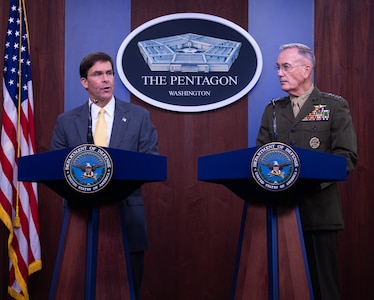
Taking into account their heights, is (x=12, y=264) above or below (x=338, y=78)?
below

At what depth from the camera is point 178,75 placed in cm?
402

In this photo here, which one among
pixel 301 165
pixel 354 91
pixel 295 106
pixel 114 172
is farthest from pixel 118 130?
pixel 354 91

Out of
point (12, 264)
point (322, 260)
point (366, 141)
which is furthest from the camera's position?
point (366, 141)

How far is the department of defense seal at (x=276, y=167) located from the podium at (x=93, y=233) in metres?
0.47

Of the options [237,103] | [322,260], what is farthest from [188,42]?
[322,260]

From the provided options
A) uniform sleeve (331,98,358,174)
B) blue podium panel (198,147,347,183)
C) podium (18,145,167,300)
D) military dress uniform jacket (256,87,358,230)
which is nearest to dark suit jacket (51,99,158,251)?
podium (18,145,167,300)

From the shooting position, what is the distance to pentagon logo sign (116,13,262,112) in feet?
13.1

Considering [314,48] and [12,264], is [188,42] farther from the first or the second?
[12,264]

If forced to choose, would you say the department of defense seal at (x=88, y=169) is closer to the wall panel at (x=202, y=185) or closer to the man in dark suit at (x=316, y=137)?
the man in dark suit at (x=316, y=137)

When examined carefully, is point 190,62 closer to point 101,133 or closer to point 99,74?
point 99,74

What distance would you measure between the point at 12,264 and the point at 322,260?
1.96 m

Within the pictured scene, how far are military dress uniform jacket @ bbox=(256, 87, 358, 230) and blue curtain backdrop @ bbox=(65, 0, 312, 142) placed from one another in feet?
2.67

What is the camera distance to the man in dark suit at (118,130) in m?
2.91

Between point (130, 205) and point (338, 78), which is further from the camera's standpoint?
point (338, 78)
